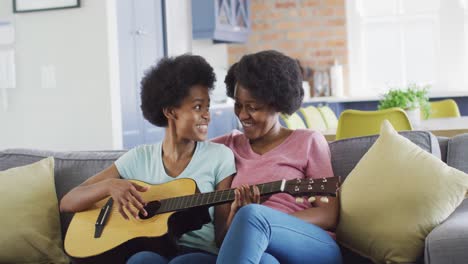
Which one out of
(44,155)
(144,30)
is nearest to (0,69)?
(144,30)

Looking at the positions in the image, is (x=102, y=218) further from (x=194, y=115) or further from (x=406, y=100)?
(x=406, y=100)

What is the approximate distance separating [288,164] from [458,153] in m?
0.60

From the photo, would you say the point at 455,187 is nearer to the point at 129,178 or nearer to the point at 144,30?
the point at 129,178

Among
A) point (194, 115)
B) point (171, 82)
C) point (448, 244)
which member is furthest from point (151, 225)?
point (448, 244)

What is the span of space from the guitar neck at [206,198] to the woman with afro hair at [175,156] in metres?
0.09

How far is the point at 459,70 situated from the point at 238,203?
5.87 meters

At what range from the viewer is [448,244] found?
1.89 meters

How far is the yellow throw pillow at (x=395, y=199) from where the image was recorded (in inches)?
82.4

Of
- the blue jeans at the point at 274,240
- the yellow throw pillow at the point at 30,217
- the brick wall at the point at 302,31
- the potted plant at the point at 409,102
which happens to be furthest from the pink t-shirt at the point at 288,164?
the brick wall at the point at 302,31

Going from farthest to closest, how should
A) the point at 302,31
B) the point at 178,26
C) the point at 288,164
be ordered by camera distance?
the point at 302,31 → the point at 178,26 → the point at 288,164

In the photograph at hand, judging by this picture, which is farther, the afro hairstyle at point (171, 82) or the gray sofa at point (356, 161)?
the afro hairstyle at point (171, 82)

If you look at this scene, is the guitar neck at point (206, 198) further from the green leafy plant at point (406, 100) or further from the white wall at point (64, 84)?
the green leafy plant at point (406, 100)

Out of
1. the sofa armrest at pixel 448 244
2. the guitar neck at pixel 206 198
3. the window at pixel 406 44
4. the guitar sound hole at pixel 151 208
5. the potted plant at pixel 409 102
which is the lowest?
the sofa armrest at pixel 448 244

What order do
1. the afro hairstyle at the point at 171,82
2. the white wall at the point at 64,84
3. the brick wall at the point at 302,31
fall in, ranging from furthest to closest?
1. the brick wall at the point at 302,31
2. the white wall at the point at 64,84
3. the afro hairstyle at the point at 171,82
